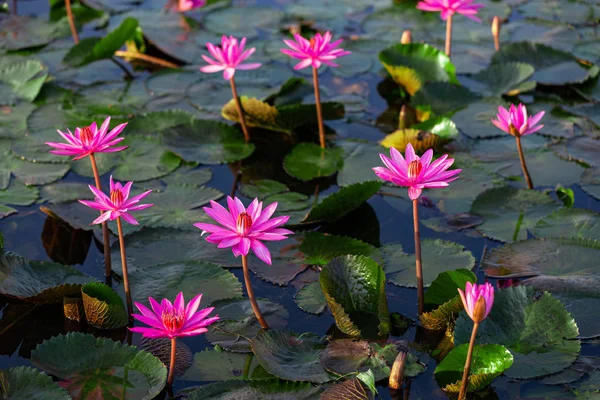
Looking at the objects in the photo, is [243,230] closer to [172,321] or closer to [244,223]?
[244,223]

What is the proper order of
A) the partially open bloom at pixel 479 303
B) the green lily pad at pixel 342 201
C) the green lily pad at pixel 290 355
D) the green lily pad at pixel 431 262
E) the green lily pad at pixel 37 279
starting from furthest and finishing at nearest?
the green lily pad at pixel 342 201
the green lily pad at pixel 431 262
the green lily pad at pixel 37 279
the green lily pad at pixel 290 355
the partially open bloom at pixel 479 303

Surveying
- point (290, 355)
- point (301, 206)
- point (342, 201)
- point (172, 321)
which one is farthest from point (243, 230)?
point (301, 206)

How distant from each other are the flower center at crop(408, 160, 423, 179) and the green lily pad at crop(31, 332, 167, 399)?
930 mm

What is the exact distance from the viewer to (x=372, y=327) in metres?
2.48

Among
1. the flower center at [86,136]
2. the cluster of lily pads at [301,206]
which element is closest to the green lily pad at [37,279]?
the cluster of lily pads at [301,206]

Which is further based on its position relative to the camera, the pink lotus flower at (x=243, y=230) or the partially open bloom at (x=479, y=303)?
the pink lotus flower at (x=243, y=230)

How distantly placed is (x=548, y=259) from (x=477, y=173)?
0.75 m

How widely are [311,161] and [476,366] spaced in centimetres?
159

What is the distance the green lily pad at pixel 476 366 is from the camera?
2172mm

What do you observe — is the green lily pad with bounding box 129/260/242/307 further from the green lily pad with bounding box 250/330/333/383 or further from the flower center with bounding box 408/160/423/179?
the flower center with bounding box 408/160/423/179

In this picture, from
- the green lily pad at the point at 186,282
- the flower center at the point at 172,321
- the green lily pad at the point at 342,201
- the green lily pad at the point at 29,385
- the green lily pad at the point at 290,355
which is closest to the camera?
the flower center at the point at 172,321

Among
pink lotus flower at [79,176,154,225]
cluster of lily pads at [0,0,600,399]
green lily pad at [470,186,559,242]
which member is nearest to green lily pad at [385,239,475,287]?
cluster of lily pads at [0,0,600,399]

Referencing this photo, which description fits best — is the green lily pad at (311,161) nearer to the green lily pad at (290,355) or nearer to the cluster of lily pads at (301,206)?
the cluster of lily pads at (301,206)

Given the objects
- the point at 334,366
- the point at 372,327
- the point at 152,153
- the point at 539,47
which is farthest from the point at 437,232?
the point at 539,47
